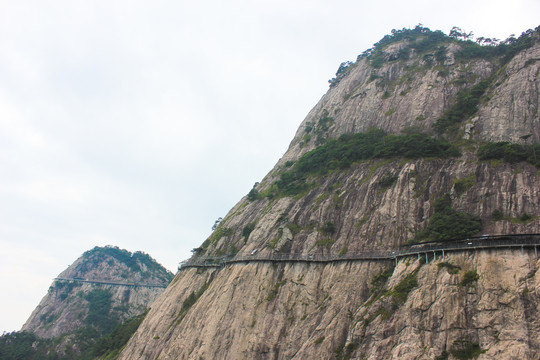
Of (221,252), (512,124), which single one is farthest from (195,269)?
(512,124)

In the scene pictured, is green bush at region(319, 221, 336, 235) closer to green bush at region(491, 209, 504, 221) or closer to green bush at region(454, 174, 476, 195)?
green bush at region(454, 174, 476, 195)

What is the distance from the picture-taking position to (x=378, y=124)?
79.0m

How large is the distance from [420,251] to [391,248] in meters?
7.42

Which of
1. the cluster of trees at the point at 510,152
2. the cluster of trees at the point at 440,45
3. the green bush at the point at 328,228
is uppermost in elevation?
the cluster of trees at the point at 440,45

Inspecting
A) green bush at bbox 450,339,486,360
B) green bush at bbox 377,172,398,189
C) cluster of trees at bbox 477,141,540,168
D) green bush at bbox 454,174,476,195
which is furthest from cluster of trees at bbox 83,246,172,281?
green bush at bbox 450,339,486,360

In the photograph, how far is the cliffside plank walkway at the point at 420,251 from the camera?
34250mm

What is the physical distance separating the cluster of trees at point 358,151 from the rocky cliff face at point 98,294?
8593 centimetres

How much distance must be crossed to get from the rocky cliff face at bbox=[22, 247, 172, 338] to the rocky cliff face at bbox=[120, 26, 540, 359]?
6260 cm

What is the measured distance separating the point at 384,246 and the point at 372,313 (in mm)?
12321

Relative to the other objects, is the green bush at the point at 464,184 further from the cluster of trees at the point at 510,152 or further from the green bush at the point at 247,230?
the green bush at the point at 247,230

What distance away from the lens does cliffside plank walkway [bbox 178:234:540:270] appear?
112 feet

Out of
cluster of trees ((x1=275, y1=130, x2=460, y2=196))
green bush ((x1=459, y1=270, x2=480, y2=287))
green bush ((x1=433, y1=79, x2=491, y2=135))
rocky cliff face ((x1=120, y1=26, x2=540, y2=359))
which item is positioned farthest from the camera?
green bush ((x1=433, y1=79, x2=491, y2=135))

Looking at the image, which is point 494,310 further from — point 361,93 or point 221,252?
point 361,93

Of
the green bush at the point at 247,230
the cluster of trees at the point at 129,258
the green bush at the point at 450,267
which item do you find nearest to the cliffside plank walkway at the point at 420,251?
the green bush at the point at 450,267
